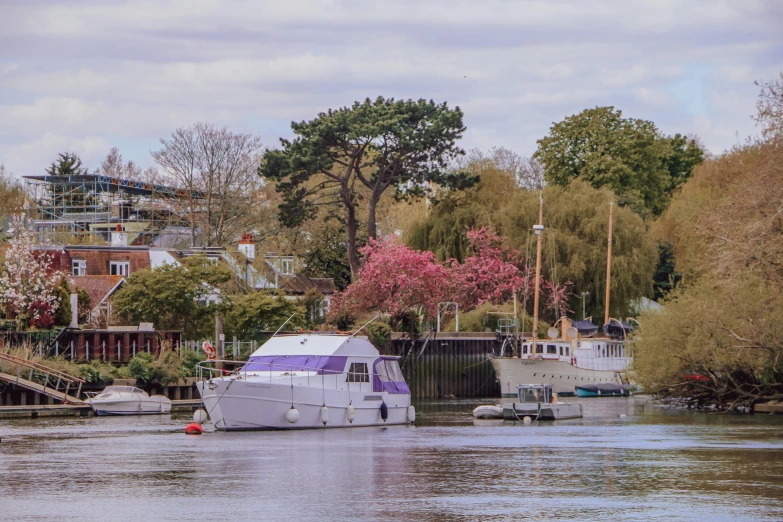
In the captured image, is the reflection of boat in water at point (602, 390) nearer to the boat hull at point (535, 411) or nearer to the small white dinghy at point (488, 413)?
the boat hull at point (535, 411)

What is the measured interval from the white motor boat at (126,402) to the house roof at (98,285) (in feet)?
50.2

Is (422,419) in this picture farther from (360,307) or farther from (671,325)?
(360,307)

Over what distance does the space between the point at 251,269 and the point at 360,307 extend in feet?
25.1

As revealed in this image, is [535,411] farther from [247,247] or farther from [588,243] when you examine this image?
[247,247]

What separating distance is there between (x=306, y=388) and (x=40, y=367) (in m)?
15.4

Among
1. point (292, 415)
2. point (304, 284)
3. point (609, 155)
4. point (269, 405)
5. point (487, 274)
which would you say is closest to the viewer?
point (269, 405)

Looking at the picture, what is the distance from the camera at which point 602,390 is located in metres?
79.0

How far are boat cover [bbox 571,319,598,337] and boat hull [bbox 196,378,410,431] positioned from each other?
113 feet

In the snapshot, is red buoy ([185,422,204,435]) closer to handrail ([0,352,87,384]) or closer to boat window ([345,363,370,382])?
boat window ([345,363,370,382])

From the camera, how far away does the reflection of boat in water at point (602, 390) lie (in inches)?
3100

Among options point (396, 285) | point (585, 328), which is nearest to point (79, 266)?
point (396, 285)

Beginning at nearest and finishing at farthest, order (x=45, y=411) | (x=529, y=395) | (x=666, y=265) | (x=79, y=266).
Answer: (x=45, y=411) < (x=529, y=395) < (x=79, y=266) < (x=666, y=265)

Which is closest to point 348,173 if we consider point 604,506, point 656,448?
point 656,448

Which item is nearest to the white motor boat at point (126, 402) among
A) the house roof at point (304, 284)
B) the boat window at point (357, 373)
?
the boat window at point (357, 373)
